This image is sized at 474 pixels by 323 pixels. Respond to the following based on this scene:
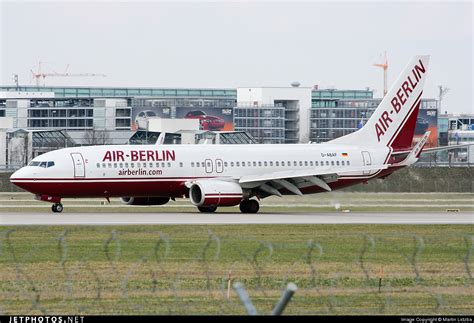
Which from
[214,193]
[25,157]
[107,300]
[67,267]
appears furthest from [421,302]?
[25,157]

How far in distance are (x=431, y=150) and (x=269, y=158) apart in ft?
30.2

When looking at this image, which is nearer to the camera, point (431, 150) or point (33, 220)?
point (33, 220)

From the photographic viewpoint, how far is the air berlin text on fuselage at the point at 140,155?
186ft

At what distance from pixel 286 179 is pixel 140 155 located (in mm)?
7540

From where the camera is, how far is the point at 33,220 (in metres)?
48.9

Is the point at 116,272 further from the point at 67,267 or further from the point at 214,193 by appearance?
the point at 214,193

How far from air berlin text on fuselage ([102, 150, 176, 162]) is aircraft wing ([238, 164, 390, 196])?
3853 mm

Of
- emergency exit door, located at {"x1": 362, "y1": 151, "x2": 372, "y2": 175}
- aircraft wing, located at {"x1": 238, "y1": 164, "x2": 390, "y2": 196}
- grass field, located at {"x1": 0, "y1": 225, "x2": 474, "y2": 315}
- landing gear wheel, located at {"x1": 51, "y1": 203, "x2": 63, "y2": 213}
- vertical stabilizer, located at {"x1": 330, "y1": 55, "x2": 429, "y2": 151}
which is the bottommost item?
landing gear wheel, located at {"x1": 51, "y1": 203, "x2": 63, "y2": 213}

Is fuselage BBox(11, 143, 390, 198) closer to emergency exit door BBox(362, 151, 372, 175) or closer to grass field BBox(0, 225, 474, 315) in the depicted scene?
emergency exit door BBox(362, 151, 372, 175)

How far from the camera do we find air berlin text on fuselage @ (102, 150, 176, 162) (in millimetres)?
56750

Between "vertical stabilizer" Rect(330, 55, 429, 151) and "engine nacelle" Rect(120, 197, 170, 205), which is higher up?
"vertical stabilizer" Rect(330, 55, 429, 151)

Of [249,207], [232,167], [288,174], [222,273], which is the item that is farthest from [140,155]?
[222,273]

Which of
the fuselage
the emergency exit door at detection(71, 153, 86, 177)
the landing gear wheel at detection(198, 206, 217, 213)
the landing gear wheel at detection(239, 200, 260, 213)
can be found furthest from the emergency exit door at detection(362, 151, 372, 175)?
the emergency exit door at detection(71, 153, 86, 177)

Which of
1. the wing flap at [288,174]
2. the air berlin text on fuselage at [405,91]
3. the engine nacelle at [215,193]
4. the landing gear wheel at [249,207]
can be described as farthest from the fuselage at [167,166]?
the air berlin text on fuselage at [405,91]
